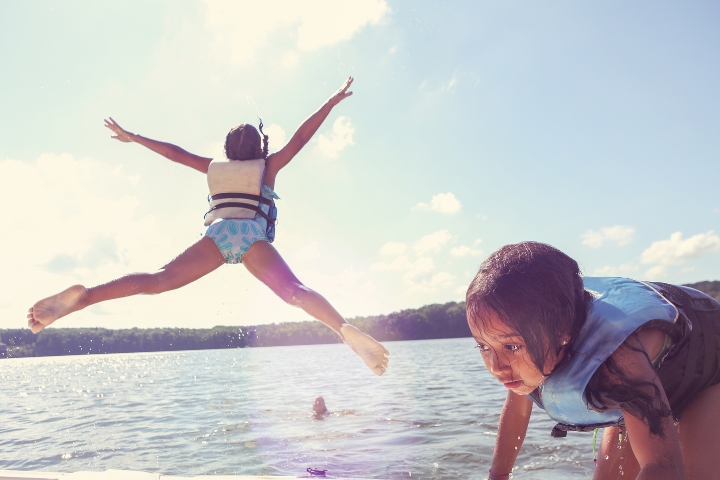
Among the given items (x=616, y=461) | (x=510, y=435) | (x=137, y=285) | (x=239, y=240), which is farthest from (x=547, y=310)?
(x=137, y=285)

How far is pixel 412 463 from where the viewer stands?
19.8 feet

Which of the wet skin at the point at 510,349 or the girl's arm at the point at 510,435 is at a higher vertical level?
the wet skin at the point at 510,349

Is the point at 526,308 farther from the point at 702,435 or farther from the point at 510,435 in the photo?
the point at 510,435

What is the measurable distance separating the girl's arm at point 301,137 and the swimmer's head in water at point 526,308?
2908 mm

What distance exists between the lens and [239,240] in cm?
404

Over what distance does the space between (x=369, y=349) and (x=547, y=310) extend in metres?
1.78

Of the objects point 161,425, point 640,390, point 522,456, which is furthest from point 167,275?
point 161,425

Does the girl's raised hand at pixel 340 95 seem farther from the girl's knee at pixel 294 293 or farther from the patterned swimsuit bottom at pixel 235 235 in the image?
the girl's knee at pixel 294 293

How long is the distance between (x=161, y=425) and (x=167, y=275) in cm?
664

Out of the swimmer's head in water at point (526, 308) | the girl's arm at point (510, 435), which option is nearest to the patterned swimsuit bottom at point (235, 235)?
the girl's arm at point (510, 435)

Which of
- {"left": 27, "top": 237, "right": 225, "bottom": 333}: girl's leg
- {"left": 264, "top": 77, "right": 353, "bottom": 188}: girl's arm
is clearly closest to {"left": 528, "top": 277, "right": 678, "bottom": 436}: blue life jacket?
{"left": 27, "top": 237, "right": 225, "bottom": 333}: girl's leg

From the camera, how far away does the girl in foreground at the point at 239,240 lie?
3.48m

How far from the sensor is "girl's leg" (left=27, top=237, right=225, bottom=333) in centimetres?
340

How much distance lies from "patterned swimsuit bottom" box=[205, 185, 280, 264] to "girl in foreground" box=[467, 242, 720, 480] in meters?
2.67
